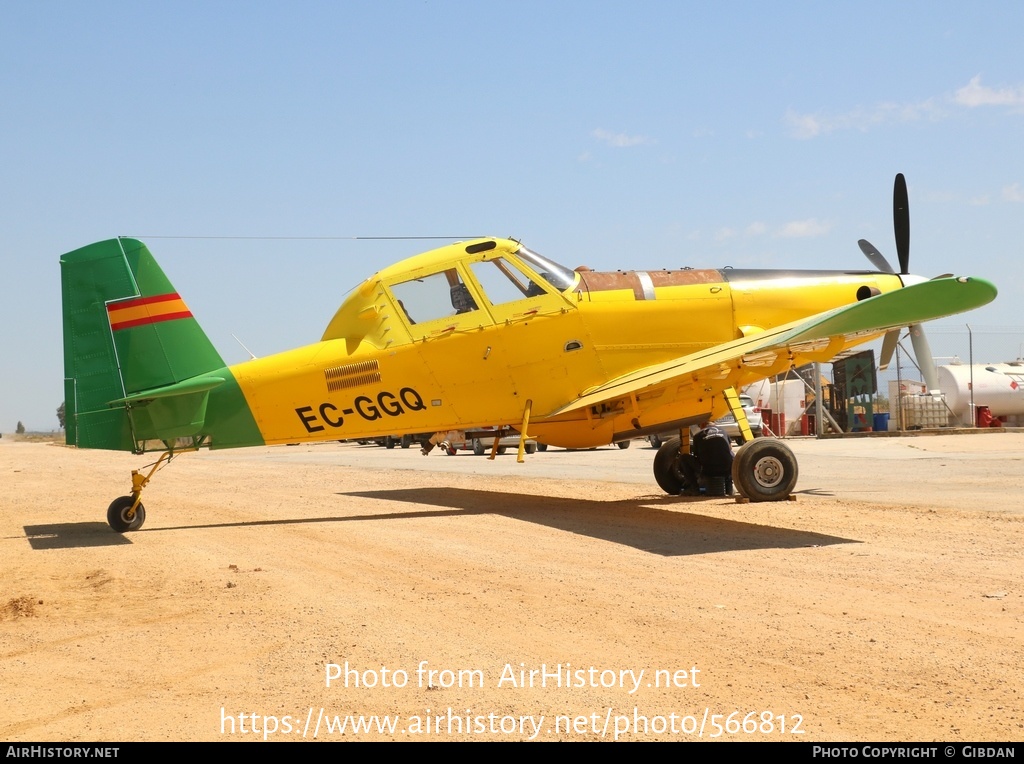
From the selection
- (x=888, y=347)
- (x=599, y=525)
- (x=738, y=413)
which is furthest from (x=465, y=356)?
(x=888, y=347)

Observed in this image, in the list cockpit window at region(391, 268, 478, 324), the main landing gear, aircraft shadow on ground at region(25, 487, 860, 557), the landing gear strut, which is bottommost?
aircraft shadow on ground at region(25, 487, 860, 557)

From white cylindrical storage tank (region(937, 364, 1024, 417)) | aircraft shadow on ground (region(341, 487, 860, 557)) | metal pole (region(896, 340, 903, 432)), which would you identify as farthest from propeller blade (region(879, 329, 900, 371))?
white cylindrical storage tank (region(937, 364, 1024, 417))

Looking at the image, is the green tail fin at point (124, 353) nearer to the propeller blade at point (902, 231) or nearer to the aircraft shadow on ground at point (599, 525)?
the aircraft shadow on ground at point (599, 525)

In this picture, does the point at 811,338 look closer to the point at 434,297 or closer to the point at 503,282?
the point at 503,282

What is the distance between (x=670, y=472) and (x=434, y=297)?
4.85 m

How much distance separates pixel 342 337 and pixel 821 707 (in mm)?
10118

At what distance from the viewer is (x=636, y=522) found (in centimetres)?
1174

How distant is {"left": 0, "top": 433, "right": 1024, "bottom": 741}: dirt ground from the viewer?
14.3 feet

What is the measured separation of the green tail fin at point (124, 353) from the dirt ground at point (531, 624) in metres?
1.40

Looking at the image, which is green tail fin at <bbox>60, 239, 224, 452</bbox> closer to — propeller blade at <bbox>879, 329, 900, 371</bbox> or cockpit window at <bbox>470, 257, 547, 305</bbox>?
cockpit window at <bbox>470, 257, 547, 305</bbox>

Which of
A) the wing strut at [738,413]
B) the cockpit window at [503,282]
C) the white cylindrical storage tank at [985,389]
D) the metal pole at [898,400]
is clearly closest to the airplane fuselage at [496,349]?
the cockpit window at [503,282]

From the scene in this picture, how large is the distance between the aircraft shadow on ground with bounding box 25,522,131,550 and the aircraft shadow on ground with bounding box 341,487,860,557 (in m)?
3.53

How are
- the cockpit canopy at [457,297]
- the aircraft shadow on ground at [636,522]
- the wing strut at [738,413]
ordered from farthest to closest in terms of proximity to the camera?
the cockpit canopy at [457,297] < the wing strut at [738,413] < the aircraft shadow on ground at [636,522]

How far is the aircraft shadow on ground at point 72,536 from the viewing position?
11.1 m
